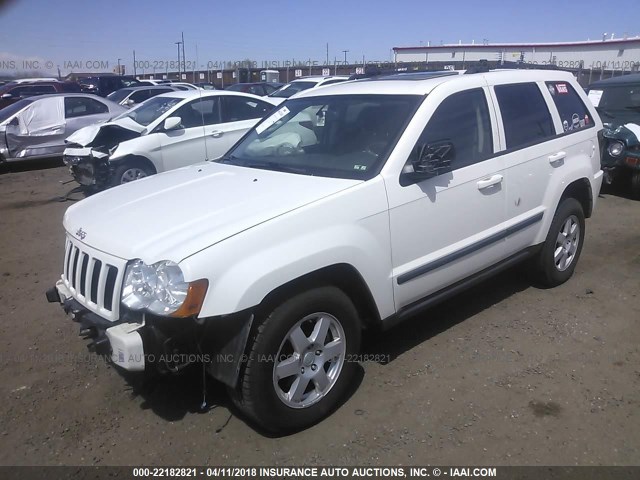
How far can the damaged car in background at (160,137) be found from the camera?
→ 8180 mm

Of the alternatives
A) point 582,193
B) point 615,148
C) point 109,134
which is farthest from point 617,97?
point 109,134

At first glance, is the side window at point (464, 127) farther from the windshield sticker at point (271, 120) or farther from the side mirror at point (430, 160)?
the windshield sticker at point (271, 120)

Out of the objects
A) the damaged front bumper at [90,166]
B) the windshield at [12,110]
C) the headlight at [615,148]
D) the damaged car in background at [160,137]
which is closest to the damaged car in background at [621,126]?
the headlight at [615,148]

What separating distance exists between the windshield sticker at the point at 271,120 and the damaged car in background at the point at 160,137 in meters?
4.30

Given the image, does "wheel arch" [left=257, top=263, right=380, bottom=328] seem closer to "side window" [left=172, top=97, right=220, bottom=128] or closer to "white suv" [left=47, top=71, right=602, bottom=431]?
"white suv" [left=47, top=71, right=602, bottom=431]

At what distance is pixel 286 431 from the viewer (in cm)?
293

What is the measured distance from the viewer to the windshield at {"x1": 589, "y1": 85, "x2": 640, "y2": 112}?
347 inches

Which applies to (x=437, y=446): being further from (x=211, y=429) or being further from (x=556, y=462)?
(x=211, y=429)

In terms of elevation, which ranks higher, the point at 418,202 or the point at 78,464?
the point at 418,202

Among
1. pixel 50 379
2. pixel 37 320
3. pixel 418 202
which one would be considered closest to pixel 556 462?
pixel 418 202

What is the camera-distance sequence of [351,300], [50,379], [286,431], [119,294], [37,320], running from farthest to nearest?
[37,320]
[50,379]
[351,300]
[286,431]
[119,294]

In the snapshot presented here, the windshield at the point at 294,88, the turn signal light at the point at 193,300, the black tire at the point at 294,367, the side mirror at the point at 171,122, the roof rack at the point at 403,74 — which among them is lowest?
the black tire at the point at 294,367

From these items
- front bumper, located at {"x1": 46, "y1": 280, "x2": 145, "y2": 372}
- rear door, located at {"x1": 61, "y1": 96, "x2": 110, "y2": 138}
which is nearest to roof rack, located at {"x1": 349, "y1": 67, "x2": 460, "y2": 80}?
front bumper, located at {"x1": 46, "y1": 280, "x2": 145, "y2": 372}

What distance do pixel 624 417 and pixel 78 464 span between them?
2.98 metres
